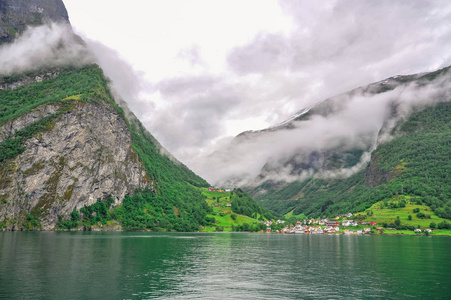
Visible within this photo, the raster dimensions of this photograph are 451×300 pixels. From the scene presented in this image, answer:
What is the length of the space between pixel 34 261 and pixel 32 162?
149254 mm

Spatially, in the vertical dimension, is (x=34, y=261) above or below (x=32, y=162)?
below

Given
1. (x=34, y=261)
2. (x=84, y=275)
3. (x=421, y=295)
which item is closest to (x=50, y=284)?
(x=84, y=275)

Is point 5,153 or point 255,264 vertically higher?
point 5,153

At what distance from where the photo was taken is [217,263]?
66812mm

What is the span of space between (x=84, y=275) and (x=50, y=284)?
706 cm

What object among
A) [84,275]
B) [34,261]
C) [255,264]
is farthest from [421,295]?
[34,261]

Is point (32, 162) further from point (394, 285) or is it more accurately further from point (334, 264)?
point (394, 285)

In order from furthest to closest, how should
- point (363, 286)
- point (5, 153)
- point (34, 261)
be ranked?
point (5, 153), point (34, 261), point (363, 286)

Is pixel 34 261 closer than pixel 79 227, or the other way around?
pixel 34 261

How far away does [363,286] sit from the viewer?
45.6m

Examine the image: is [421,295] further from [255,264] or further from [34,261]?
[34,261]

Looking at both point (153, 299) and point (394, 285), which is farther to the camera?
point (394, 285)

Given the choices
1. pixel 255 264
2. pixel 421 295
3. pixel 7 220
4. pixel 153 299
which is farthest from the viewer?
pixel 7 220

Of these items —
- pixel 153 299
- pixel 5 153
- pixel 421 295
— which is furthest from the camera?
pixel 5 153
